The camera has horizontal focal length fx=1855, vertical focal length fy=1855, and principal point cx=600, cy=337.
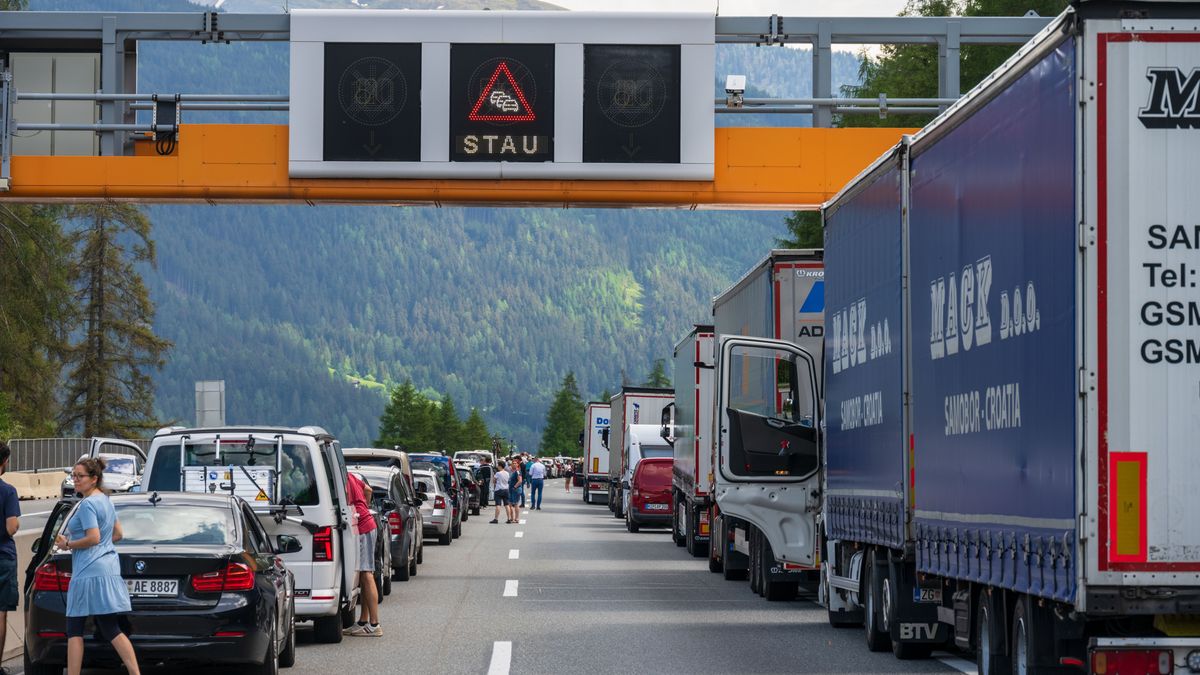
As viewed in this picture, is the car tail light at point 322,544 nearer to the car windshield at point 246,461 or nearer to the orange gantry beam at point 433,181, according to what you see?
the car windshield at point 246,461

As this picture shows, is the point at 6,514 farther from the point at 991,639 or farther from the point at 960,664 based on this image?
the point at 960,664

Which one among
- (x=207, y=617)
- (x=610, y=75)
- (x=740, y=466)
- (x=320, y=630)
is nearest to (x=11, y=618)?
(x=320, y=630)

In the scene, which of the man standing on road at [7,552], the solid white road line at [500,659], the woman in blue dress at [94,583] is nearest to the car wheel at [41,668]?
the woman in blue dress at [94,583]

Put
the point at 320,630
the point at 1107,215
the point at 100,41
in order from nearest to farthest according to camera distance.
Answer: the point at 1107,215 → the point at 320,630 → the point at 100,41

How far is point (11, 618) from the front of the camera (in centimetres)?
1502

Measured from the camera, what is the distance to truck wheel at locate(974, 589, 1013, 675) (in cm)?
1113

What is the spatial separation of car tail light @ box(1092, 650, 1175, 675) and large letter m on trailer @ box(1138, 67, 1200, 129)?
2569 mm

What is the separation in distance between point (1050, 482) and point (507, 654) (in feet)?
21.9

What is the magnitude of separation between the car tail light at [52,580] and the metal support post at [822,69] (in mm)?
15062

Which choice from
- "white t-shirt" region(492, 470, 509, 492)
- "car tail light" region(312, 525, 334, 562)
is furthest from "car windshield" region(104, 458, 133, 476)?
"car tail light" region(312, 525, 334, 562)

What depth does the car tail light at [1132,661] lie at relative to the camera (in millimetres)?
9086

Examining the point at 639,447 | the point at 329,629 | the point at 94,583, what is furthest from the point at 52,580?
the point at 639,447

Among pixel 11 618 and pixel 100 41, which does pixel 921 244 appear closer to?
pixel 11 618

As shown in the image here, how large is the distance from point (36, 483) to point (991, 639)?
171 ft
